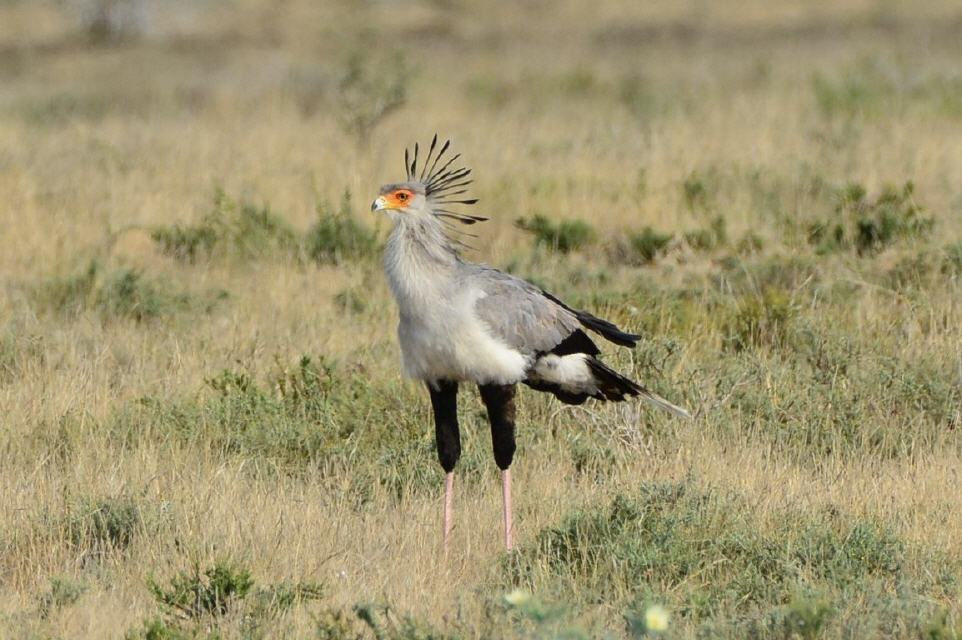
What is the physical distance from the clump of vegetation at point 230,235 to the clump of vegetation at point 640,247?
227cm

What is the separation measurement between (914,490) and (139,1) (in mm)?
32590

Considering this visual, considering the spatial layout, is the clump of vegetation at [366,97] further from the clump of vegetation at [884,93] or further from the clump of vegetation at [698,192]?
the clump of vegetation at [884,93]

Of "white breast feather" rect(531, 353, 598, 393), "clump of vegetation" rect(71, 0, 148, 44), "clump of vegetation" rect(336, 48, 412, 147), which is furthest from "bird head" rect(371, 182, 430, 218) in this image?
"clump of vegetation" rect(71, 0, 148, 44)

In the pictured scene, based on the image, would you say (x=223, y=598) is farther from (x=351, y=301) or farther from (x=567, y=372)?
(x=351, y=301)

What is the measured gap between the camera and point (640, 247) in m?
9.93

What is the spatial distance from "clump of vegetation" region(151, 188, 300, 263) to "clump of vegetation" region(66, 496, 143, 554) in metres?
4.66

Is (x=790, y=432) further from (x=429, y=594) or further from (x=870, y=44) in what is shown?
(x=870, y=44)

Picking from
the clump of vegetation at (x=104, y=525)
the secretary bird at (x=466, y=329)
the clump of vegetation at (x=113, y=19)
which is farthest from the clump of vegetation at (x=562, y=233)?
the clump of vegetation at (x=113, y=19)

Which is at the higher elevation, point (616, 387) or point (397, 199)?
point (397, 199)

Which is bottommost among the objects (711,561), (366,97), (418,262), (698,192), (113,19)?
(711,561)

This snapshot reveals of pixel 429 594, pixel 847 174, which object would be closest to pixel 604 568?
pixel 429 594

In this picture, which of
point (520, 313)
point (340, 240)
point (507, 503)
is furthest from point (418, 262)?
point (340, 240)

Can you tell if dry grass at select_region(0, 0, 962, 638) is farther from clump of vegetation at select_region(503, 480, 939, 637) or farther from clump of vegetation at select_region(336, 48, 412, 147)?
clump of vegetation at select_region(336, 48, 412, 147)

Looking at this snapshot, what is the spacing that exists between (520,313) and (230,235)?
490 centimetres
